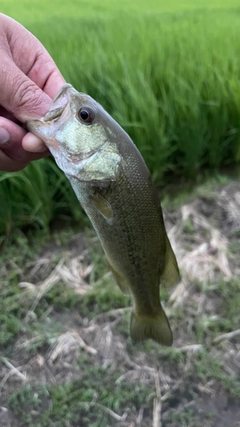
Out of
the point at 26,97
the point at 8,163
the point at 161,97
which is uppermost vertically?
the point at 26,97

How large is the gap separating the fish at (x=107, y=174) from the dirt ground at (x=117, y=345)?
0.47m

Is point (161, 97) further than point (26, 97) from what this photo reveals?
Yes

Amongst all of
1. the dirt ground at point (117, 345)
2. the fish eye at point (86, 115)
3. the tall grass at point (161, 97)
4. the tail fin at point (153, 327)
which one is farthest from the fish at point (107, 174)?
the tall grass at point (161, 97)

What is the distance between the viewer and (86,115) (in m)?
0.58

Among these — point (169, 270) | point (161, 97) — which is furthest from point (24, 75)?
point (161, 97)

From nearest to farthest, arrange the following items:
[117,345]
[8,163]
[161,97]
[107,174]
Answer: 1. [107,174]
2. [8,163]
3. [117,345]
4. [161,97]

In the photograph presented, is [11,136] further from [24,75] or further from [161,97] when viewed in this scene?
[161,97]

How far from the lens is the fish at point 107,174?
0.57 meters

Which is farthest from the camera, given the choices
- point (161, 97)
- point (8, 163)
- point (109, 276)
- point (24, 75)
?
point (161, 97)

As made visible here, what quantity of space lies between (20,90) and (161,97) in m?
1.03

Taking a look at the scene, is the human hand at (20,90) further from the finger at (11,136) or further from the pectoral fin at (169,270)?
the pectoral fin at (169,270)

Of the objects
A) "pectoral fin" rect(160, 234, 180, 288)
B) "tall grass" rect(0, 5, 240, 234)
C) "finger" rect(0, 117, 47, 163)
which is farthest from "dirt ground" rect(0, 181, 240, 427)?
"finger" rect(0, 117, 47, 163)

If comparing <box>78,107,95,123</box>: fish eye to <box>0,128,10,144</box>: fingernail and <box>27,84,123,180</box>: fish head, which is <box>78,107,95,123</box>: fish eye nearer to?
<box>27,84,123,180</box>: fish head

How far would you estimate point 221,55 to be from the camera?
5.64ft
